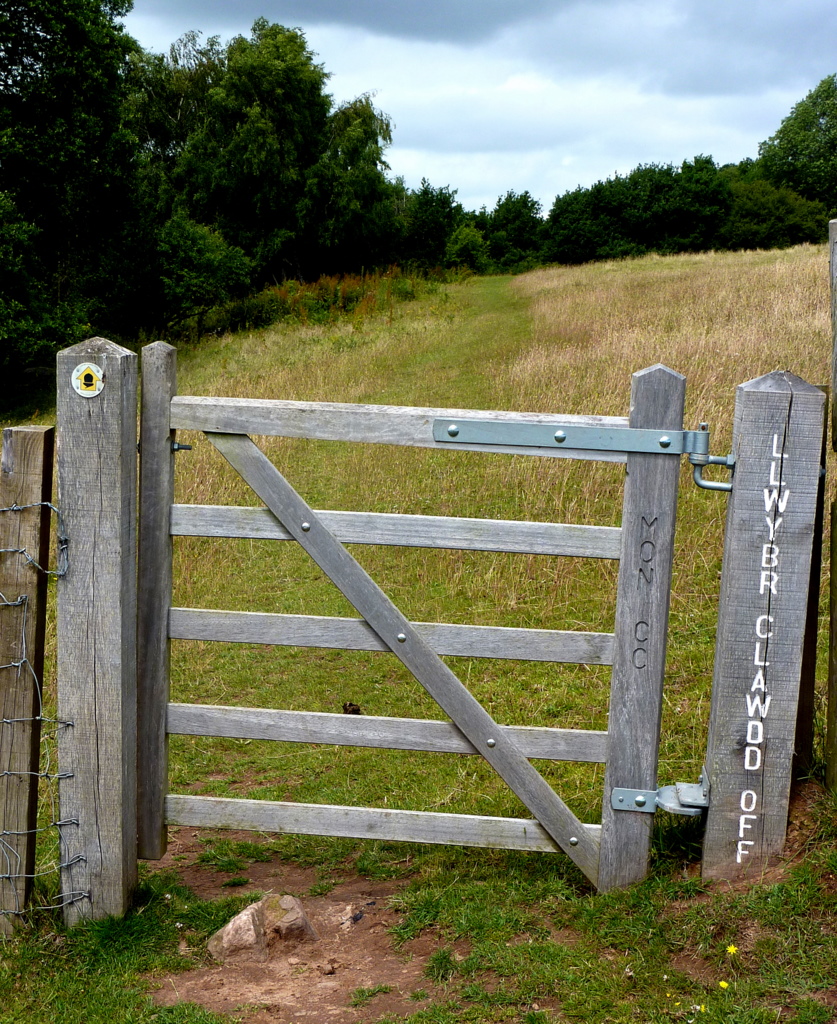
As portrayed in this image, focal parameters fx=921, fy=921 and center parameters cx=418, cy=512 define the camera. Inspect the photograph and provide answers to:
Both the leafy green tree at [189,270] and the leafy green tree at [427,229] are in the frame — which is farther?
the leafy green tree at [427,229]

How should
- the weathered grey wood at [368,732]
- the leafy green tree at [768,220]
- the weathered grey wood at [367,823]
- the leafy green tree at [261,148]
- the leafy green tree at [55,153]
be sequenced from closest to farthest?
the weathered grey wood at [368,732], the weathered grey wood at [367,823], the leafy green tree at [55,153], the leafy green tree at [261,148], the leafy green tree at [768,220]

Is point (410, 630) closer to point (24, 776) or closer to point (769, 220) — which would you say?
point (24, 776)

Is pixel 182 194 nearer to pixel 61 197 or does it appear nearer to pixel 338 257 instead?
pixel 338 257

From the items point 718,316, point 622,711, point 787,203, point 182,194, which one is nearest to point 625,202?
point 787,203

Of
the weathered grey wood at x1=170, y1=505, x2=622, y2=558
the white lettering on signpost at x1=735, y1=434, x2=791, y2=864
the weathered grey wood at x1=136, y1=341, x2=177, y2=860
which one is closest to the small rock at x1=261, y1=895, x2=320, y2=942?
the weathered grey wood at x1=136, y1=341, x2=177, y2=860

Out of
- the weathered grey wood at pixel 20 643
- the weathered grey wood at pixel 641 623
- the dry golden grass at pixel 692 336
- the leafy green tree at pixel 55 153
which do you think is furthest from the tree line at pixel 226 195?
the weathered grey wood at pixel 641 623

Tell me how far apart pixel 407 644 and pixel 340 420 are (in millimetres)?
766

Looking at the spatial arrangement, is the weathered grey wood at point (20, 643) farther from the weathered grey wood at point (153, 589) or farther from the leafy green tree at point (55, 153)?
the leafy green tree at point (55, 153)

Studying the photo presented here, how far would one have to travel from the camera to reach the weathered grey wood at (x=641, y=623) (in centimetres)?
285

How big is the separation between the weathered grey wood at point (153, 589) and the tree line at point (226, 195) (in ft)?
59.3

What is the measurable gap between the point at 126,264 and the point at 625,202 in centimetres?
3784

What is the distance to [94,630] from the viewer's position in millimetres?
2969

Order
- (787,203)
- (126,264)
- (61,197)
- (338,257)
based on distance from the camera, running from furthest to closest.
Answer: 1. (787,203)
2. (338,257)
3. (126,264)
4. (61,197)

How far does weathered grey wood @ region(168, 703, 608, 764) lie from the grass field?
0.53 metres
